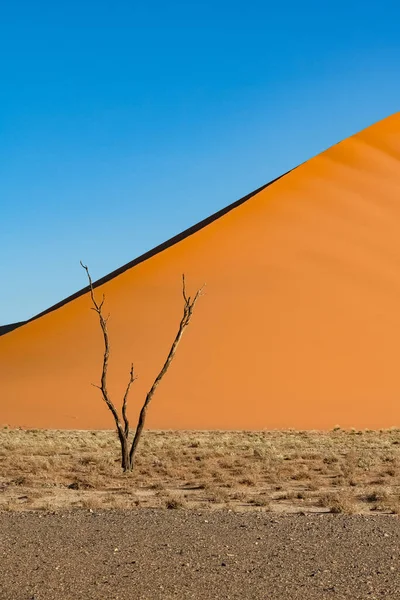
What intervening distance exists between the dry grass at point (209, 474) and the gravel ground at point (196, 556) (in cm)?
126

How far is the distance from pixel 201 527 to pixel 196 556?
1649mm

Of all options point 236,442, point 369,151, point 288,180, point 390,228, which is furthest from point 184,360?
point 369,151

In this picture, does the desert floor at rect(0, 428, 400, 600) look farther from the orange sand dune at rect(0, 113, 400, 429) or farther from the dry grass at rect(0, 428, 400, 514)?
the orange sand dune at rect(0, 113, 400, 429)

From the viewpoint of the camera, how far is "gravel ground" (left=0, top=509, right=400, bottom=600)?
6.18 m

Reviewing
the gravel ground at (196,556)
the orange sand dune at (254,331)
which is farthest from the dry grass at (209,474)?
→ the orange sand dune at (254,331)

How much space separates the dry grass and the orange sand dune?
6467 mm

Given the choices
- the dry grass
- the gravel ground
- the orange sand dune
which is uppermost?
the orange sand dune

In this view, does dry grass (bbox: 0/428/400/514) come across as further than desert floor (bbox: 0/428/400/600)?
Yes

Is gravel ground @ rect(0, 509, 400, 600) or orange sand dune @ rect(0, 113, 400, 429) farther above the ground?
orange sand dune @ rect(0, 113, 400, 429)

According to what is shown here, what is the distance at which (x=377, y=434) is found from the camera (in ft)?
88.0

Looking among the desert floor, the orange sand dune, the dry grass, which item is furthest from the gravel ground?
the orange sand dune

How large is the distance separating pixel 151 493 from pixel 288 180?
39.6 m

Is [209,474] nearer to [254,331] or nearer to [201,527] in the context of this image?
[201,527]

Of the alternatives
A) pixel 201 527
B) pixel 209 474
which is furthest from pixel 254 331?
→ pixel 201 527
